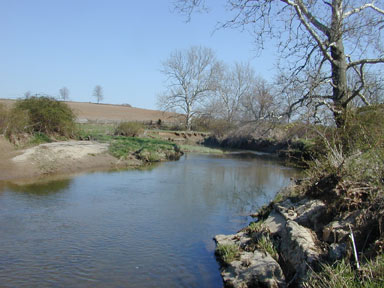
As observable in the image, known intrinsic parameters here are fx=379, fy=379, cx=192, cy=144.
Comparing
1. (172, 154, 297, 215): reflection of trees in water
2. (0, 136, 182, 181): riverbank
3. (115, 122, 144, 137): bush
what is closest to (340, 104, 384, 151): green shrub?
(172, 154, 297, 215): reflection of trees in water

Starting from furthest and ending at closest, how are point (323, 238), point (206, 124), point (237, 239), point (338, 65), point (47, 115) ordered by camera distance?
1. point (206, 124)
2. point (47, 115)
3. point (338, 65)
4. point (237, 239)
5. point (323, 238)

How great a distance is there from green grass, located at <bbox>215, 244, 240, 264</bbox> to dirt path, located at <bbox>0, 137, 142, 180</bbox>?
10498 mm

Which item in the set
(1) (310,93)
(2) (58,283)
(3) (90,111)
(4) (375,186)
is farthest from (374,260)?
(3) (90,111)

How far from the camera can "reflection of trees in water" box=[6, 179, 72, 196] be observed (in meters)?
12.7

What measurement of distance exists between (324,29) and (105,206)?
7906 millimetres

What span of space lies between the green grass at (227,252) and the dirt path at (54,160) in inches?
413

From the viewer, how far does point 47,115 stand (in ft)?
68.5

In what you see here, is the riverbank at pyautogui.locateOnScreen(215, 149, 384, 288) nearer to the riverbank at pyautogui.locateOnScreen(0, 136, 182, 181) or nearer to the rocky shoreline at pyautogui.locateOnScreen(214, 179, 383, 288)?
the rocky shoreline at pyautogui.locateOnScreen(214, 179, 383, 288)

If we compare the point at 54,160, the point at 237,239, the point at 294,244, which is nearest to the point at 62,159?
the point at 54,160

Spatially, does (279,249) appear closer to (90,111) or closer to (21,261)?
(21,261)

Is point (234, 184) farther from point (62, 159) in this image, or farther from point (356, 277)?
point (356, 277)

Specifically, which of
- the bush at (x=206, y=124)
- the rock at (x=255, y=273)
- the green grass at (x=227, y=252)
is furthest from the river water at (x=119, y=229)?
the bush at (x=206, y=124)

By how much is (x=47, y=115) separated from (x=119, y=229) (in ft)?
45.8

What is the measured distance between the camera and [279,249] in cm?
677
